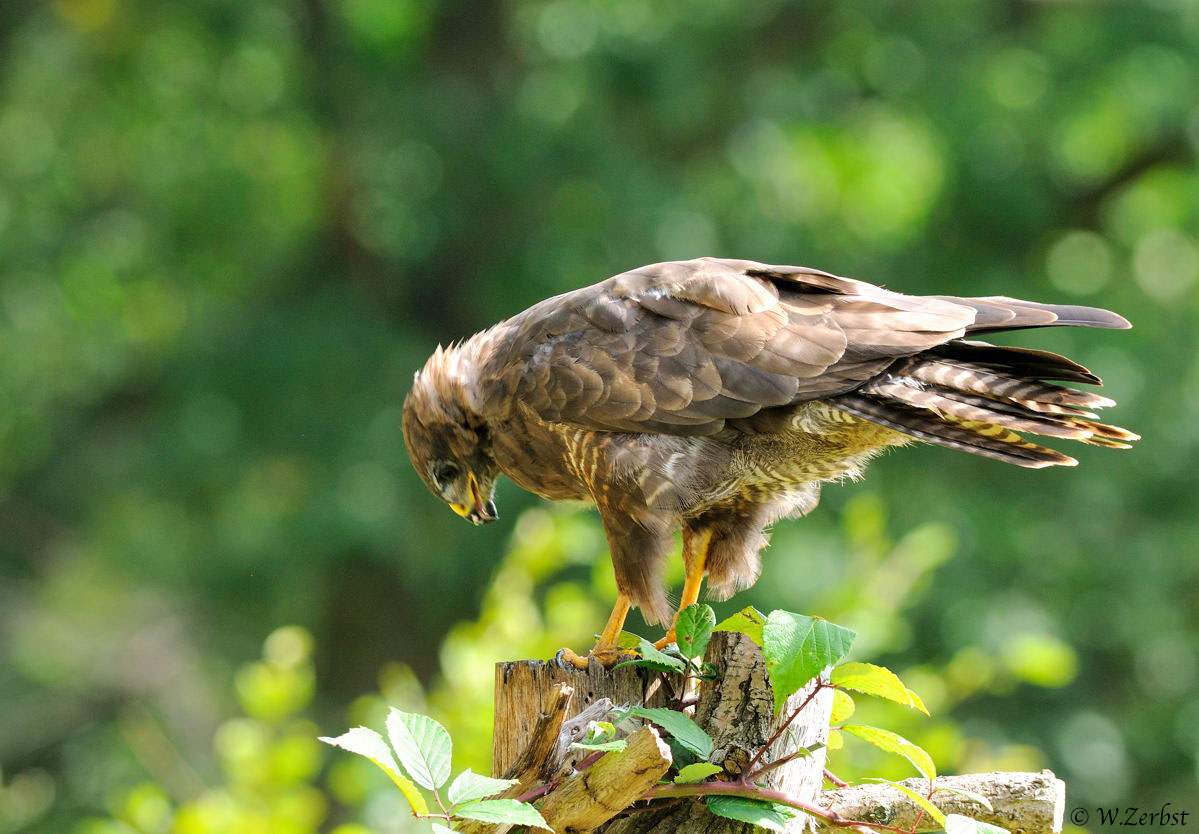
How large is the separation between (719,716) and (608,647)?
0.58 meters

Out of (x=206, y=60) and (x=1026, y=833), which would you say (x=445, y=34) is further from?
(x=1026, y=833)

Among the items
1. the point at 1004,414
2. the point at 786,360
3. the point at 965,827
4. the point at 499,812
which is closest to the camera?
the point at 499,812

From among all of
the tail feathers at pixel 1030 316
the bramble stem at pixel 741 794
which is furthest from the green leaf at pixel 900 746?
the tail feathers at pixel 1030 316

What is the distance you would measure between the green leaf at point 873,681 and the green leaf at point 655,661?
0.31 m

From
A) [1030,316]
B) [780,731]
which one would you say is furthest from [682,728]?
[1030,316]

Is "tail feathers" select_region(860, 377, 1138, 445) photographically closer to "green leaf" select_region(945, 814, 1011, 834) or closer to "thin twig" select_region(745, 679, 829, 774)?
"thin twig" select_region(745, 679, 829, 774)

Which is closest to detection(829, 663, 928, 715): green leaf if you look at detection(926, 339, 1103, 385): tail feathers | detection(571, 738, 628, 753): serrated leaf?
detection(571, 738, 628, 753): serrated leaf

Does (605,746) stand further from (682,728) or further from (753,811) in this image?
(753,811)

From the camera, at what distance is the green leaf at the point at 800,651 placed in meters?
2.17

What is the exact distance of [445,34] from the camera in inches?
394

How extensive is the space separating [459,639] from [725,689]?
1916mm

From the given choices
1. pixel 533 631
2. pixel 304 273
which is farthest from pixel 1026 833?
pixel 304 273

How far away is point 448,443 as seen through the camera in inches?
150

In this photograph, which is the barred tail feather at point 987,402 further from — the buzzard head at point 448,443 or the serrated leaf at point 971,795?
the buzzard head at point 448,443
